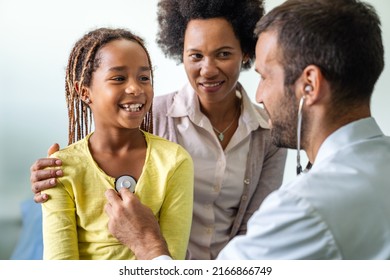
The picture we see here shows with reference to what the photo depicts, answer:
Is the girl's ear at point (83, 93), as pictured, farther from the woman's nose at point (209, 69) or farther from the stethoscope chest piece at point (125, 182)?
the woman's nose at point (209, 69)

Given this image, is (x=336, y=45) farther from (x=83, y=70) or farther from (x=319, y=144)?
(x=83, y=70)

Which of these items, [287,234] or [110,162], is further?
[110,162]

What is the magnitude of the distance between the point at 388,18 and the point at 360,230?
818mm

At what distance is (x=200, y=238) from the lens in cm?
153

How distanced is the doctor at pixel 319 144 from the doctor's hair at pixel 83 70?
224 mm

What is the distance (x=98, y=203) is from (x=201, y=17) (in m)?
0.58

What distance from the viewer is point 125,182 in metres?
1.29

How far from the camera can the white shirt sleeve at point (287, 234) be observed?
968 millimetres

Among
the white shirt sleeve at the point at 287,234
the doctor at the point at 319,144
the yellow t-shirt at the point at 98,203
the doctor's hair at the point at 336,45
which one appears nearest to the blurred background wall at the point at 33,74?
the yellow t-shirt at the point at 98,203

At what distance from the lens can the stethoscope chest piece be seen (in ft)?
4.24

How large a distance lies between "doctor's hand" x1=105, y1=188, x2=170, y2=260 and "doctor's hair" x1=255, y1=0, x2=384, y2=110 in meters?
0.42

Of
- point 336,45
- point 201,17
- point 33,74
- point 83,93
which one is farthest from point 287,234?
point 33,74

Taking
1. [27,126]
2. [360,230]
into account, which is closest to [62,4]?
[27,126]

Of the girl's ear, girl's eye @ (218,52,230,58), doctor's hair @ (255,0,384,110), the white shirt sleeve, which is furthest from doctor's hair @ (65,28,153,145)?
the white shirt sleeve
